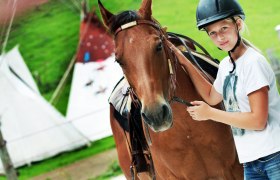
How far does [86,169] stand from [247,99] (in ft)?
22.1

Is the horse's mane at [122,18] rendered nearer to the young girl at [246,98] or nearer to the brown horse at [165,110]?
the brown horse at [165,110]

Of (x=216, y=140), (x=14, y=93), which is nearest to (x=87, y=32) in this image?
(x=14, y=93)

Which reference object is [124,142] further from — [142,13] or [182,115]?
[142,13]

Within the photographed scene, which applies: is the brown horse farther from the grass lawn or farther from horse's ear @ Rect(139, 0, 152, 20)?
the grass lawn

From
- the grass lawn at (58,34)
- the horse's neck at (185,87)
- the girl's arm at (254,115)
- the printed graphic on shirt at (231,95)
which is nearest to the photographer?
the girl's arm at (254,115)

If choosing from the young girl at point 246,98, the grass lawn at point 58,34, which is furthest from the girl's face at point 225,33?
the grass lawn at point 58,34

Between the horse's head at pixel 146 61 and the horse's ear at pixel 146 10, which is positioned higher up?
the horse's ear at pixel 146 10

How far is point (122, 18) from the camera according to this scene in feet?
10.1

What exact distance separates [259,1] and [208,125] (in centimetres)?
618

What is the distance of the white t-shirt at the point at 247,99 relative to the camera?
2561mm

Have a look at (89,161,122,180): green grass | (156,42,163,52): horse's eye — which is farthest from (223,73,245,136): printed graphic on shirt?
(89,161,122,180): green grass

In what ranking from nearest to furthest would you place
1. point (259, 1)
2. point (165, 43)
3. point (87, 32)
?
point (165, 43) < point (259, 1) < point (87, 32)

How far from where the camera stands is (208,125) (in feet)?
11.1

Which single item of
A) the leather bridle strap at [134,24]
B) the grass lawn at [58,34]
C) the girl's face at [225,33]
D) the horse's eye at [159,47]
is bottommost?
the grass lawn at [58,34]
